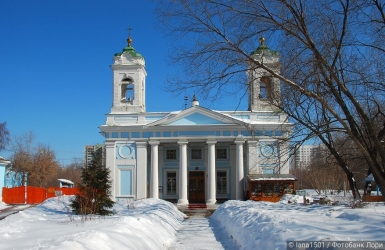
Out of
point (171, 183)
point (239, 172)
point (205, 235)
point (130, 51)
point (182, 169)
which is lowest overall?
point (205, 235)

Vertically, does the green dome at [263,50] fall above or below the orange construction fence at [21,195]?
above

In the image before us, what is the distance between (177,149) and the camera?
36.1m

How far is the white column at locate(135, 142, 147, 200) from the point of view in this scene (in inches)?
1319

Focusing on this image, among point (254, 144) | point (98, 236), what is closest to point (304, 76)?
point (98, 236)

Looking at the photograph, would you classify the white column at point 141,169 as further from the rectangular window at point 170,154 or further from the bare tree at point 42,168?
the bare tree at point 42,168

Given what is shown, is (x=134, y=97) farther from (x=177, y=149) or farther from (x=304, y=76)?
(x=304, y=76)

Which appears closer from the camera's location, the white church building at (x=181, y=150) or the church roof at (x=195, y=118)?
the white church building at (x=181, y=150)

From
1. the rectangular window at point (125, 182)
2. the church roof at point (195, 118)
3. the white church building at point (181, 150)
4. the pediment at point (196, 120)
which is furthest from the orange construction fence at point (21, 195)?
the pediment at point (196, 120)

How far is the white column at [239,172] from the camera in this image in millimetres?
32688

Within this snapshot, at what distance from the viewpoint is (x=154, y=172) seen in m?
33.3

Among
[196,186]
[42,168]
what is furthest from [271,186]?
[42,168]

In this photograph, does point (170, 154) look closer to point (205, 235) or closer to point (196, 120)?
point (196, 120)

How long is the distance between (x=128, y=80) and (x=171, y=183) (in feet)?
30.4

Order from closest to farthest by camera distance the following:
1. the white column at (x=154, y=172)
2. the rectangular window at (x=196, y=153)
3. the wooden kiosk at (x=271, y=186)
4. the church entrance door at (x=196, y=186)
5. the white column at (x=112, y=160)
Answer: the wooden kiosk at (x=271, y=186), the white column at (x=154, y=172), the white column at (x=112, y=160), the church entrance door at (x=196, y=186), the rectangular window at (x=196, y=153)
